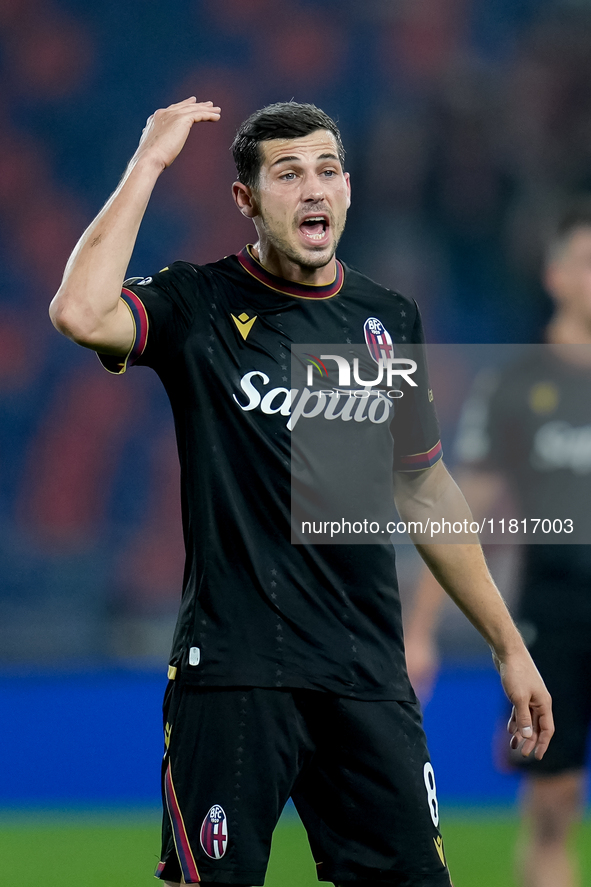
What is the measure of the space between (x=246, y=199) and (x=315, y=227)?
0.21 meters

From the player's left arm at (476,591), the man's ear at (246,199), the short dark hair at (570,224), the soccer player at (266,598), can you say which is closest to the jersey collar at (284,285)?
the soccer player at (266,598)

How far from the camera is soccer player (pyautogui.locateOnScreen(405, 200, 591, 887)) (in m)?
3.13

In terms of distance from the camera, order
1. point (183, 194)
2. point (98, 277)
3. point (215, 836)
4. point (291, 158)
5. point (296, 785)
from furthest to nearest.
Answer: point (183, 194), point (291, 158), point (296, 785), point (215, 836), point (98, 277)

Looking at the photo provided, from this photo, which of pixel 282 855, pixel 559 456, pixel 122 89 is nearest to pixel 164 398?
pixel 122 89

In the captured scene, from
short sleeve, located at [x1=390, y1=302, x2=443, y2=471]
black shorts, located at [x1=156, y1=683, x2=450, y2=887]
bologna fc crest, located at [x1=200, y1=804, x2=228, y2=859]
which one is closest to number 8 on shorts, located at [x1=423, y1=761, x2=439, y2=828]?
black shorts, located at [x1=156, y1=683, x2=450, y2=887]

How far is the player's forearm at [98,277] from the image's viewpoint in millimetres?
1892

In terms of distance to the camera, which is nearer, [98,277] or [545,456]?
[98,277]

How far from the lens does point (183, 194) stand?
27.8ft

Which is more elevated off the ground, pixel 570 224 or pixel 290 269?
pixel 570 224

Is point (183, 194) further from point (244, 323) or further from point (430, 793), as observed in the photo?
point (430, 793)

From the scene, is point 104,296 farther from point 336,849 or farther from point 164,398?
point 164,398

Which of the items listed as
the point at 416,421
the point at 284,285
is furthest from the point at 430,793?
the point at 284,285

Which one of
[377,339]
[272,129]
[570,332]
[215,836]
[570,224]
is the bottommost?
[215,836]

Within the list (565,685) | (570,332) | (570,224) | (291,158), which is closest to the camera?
(291,158)
